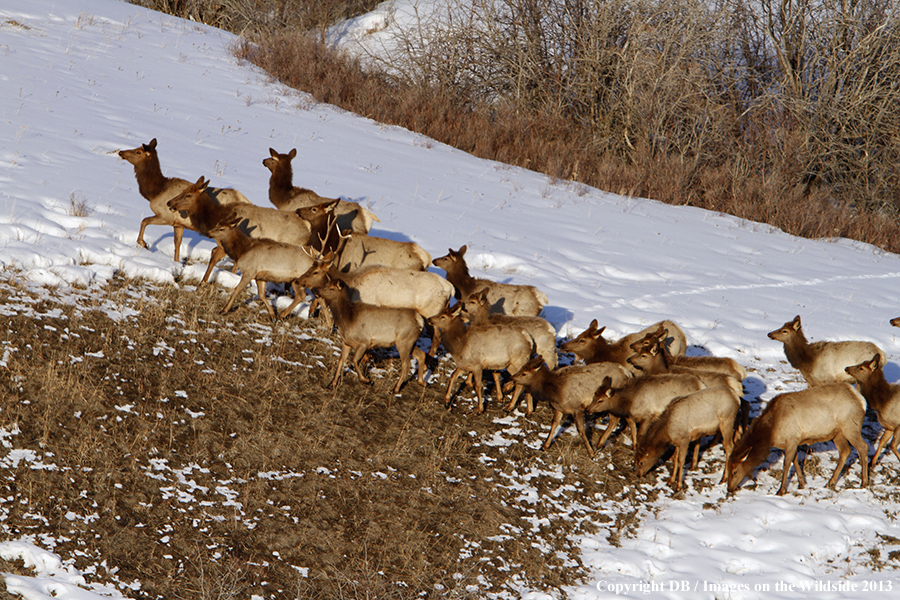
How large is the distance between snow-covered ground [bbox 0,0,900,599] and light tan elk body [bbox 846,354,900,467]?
0.36m

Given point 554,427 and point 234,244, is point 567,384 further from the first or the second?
point 234,244

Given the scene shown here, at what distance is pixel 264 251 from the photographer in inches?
388

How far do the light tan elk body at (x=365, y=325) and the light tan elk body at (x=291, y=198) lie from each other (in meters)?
2.52

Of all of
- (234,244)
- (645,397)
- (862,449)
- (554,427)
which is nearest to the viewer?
(862,449)

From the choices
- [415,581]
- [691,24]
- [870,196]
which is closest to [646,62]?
[691,24]

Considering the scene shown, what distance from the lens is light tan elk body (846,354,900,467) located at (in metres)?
8.73

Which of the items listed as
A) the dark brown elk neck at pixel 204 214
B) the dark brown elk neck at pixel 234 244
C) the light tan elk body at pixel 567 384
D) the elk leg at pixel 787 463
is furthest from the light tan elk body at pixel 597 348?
the dark brown elk neck at pixel 204 214

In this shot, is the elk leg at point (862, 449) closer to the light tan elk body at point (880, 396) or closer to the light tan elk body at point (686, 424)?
the light tan elk body at point (880, 396)

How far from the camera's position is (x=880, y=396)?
887 centimetres

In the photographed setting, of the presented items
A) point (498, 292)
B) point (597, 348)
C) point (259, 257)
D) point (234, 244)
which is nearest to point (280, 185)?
point (234, 244)

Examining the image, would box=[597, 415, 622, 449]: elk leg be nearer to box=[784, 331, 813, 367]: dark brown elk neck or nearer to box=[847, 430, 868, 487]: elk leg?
box=[847, 430, 868, 487]: elk leg

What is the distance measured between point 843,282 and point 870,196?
11846mm

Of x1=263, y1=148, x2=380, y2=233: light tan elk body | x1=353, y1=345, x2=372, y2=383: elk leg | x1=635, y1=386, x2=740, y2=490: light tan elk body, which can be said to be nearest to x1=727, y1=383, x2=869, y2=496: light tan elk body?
x1=635, y1=386, x2=740, y2=490: light tan elk body

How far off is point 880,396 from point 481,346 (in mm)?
4535
